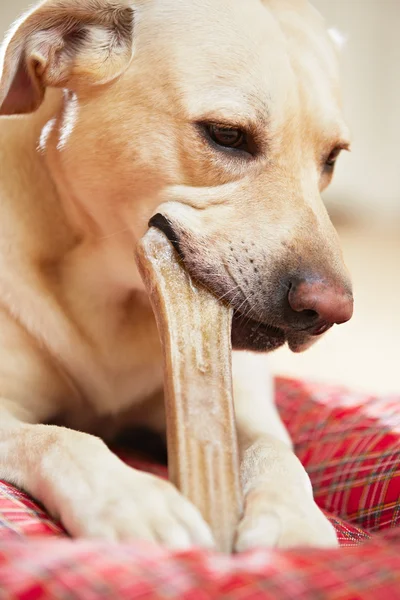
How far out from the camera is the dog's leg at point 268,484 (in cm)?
98

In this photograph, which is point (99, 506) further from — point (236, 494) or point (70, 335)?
point (70, 335)

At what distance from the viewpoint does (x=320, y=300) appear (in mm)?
1180

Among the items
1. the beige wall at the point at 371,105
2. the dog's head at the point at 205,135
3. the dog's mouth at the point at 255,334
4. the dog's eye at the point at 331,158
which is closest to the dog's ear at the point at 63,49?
the dog's head at the point at 205,135

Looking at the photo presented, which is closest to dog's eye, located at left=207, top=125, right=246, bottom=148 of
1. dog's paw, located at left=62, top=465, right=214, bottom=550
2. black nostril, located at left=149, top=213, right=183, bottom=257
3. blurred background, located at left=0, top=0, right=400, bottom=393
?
black nostril, located at left=149, top=213, right=183, bottom=257

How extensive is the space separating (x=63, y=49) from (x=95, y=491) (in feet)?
2.69

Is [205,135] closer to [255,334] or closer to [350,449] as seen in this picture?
[255,334]

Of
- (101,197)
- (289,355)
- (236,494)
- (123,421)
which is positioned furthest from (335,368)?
(236,494)

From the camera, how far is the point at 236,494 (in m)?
1.01

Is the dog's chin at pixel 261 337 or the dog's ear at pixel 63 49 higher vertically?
the dog's ear at pixel 63 49

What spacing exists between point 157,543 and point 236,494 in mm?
151

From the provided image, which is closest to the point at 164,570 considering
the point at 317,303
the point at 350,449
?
the point at 317,303

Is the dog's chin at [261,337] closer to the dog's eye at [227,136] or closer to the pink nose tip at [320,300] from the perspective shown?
the pink nose tip at [320,300]

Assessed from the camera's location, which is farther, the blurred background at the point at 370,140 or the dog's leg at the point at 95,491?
the blurred background at the point at 370,140

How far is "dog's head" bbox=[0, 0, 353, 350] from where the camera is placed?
4.04ft
